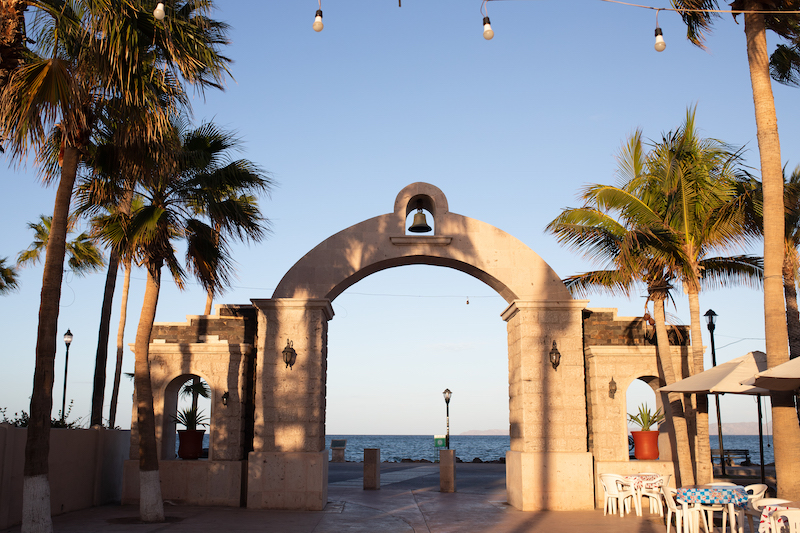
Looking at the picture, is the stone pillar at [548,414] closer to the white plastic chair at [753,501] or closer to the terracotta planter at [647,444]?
the terracotta planter at [647,444]

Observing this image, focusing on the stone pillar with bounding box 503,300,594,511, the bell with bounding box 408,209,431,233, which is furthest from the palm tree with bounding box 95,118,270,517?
the stone pillar with bounding box 503,300,594,511

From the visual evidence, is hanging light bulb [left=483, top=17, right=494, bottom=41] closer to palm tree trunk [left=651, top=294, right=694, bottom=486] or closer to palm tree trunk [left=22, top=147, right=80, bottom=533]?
palm tree trunk [left=22, top=147, right=80, bottom=533]

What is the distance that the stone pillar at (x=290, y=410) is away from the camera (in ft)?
47.7

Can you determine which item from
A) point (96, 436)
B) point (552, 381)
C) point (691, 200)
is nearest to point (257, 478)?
point (96, 436)

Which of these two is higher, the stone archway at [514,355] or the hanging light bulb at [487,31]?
the hanging light bulb at [487,31]

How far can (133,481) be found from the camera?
50.2ft

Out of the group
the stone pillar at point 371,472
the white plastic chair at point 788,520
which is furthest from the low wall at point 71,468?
the white plastic chair at point 788,520

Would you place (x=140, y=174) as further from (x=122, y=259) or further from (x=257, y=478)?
(x=257, y=478)

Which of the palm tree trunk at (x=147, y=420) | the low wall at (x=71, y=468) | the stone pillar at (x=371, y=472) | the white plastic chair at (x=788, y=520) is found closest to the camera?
the white plastic chair at (x=788, y=520)

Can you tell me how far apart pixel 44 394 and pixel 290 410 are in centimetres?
602

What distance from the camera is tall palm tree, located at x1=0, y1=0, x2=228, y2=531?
9.52 m

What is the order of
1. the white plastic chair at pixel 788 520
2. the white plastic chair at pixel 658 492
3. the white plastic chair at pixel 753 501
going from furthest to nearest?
the white plastic chair at pixel 658 492 → the white plastic chair at pixel 753 501 → the white plastic chair at pixel 788 520

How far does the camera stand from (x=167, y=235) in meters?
13.6

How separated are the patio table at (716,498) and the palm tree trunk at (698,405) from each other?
3.24 metres
